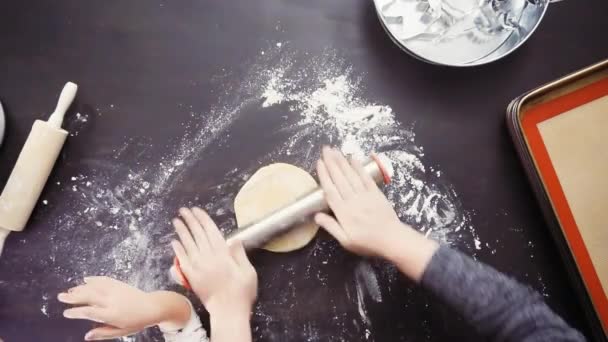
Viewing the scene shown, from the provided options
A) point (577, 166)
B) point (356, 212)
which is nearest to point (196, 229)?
point (356, 212)

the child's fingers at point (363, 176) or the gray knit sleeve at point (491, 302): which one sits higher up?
the child's fingers at point (363, 176)

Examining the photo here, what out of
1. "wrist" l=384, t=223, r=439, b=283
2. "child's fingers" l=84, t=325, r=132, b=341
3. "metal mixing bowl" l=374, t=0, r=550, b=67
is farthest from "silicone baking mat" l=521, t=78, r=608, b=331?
"child's fingers" l=84, t=325, r=132, b=341

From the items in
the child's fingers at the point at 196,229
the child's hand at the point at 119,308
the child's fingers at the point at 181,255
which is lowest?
the child's hand at the point at 119,308

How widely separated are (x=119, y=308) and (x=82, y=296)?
0.07m

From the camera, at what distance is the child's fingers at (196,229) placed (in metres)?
0.79

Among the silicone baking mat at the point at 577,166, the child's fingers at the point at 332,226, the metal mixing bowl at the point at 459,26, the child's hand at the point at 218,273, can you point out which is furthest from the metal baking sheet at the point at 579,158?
the child's hand at the point at 218,273

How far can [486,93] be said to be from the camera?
34.3 inches

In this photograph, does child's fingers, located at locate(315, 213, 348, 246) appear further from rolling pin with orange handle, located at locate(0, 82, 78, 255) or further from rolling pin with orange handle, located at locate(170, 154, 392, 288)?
rolling pin with orange handle, located at locate(0, 82, 78, 255)

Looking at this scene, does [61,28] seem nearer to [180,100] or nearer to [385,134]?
[180,100]

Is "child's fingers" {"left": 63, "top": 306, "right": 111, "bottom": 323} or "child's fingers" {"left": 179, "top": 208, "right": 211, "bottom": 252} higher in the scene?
"child's fingers" {"left": 179, "top": 208, "right": 211, "bottom": 252}

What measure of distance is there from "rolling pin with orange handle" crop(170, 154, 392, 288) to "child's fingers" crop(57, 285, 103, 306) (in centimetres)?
12

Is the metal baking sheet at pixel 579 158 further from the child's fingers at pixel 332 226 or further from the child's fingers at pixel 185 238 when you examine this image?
the child's fingers at pixel 185 238

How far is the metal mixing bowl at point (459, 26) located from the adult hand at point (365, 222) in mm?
243

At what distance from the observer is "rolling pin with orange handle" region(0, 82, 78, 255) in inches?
30.3
